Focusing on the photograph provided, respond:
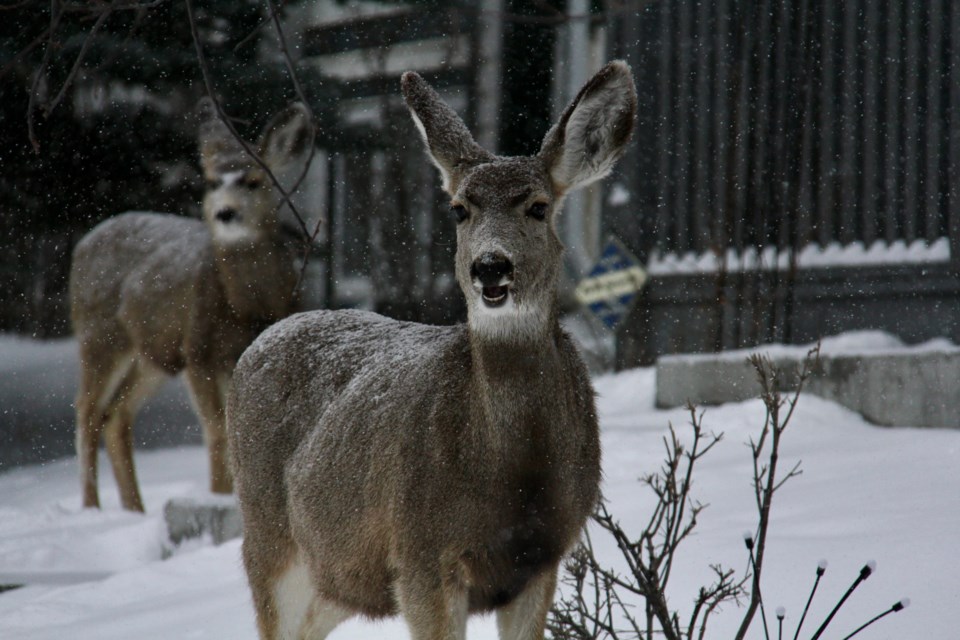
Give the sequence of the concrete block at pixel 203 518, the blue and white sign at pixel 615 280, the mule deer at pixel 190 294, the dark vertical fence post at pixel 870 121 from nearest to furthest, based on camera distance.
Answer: the concrete block at pixel 203 518 → the mule deer at pixel 190 294 → the dark vertical fence post at pixel 870 121 → the blue and white sign at pixel 615 280

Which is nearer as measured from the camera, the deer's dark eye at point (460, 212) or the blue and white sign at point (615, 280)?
the deer's dark eye at point (460, 212)

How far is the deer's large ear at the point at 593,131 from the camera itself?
2.84m

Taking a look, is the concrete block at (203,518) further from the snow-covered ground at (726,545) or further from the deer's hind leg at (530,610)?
the deer's hind leg at (530,610)

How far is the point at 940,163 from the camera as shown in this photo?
22.8 ft

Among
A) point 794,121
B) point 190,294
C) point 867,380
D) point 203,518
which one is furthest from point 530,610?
point 794,121

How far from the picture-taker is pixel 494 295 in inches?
102

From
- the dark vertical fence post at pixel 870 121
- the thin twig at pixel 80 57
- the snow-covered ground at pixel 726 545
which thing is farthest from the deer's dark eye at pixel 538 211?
the dark vertical fence post at pixel 870 121

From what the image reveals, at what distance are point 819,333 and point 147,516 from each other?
442 cm

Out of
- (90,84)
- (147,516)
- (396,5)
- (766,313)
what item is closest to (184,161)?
(90,84)

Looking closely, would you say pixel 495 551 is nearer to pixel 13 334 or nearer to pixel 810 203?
pixel 810 203

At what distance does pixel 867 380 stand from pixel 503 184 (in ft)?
12.2

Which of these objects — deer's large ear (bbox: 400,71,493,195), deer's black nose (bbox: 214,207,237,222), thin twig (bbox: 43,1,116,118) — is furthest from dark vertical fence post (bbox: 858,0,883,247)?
thin twig (bbox: 43,1,116,118)

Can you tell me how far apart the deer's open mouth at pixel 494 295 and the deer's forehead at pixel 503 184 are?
0.25 m

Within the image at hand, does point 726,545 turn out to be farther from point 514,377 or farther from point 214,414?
point 214,414
